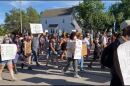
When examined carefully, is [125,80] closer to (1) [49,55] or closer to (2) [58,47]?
(1) [49,55]

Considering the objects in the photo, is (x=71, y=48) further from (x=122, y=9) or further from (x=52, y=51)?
(x=122, y=9)

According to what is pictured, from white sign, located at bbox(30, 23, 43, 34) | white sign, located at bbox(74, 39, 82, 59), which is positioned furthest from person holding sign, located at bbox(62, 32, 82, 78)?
white sign, located at bbox(30, 23, 43, 34)

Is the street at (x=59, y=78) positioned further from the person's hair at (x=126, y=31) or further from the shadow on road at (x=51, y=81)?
the person's hair at (x=126, y=31)

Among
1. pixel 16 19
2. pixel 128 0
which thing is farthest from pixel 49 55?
pixel 16 19

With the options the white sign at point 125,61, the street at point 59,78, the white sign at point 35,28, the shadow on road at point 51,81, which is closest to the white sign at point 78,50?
the street at point 59,78

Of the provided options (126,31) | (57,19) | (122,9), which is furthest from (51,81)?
(57,19)

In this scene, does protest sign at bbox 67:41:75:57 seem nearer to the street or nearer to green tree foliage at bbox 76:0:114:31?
the street

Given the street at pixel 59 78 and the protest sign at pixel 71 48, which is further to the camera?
the protest sign at pixel 71 48

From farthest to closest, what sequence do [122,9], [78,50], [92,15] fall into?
1. [122,9]
2. [92,15]
3. [78,50]

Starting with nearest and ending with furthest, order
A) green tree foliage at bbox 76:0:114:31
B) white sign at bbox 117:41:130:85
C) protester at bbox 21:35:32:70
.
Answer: white sign at bbox 117:41:130:85 < protester at bbox 21:35:32:70 < green tree foliage at bbox 76:0:114:31

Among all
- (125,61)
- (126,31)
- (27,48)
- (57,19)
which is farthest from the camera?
(57,19)

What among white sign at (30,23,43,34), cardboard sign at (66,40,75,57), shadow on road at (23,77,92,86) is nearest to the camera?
shadow on road at (23,77,92,86)

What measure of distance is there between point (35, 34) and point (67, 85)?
6.86 metres

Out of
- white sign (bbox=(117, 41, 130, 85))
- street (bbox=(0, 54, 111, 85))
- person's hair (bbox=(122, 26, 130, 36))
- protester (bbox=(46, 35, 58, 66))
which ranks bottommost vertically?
street (bbox=(0, 54, 111, 85))
